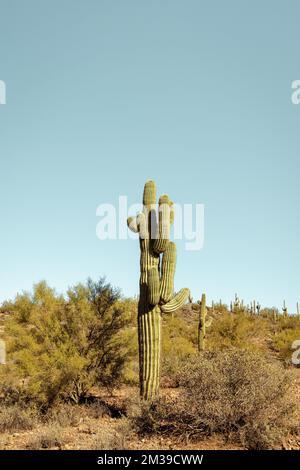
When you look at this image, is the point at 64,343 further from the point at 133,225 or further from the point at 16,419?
the point at 133,225

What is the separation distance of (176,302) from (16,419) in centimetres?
498

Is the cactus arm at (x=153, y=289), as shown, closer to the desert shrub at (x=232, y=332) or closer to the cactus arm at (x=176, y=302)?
the cactus arm at (x=176, y=302)

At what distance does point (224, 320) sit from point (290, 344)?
4660 millimetres

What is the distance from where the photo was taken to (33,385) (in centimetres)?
1227

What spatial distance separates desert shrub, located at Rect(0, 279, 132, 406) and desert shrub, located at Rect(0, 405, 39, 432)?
2.42 feet

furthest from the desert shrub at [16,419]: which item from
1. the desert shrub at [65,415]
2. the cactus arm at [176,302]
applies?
the cactus arm at [176,302]

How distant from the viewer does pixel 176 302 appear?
12.9 meters

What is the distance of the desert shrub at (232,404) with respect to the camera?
27.9ft

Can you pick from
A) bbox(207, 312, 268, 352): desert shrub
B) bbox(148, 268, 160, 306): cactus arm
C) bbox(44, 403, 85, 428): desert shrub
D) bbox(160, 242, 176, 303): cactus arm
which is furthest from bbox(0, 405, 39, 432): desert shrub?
bbox(207, 312, 268, 352): desert shrub

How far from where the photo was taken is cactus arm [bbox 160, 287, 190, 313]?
41.0 ft

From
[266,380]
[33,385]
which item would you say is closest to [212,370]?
[266,380]

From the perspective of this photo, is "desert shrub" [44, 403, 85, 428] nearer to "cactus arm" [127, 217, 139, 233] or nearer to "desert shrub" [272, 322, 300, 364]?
"cactus arm" [127, 217, 139, 233]

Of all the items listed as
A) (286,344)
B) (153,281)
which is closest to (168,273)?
(153,281)

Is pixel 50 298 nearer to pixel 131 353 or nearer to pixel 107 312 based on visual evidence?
pixel 107 312
